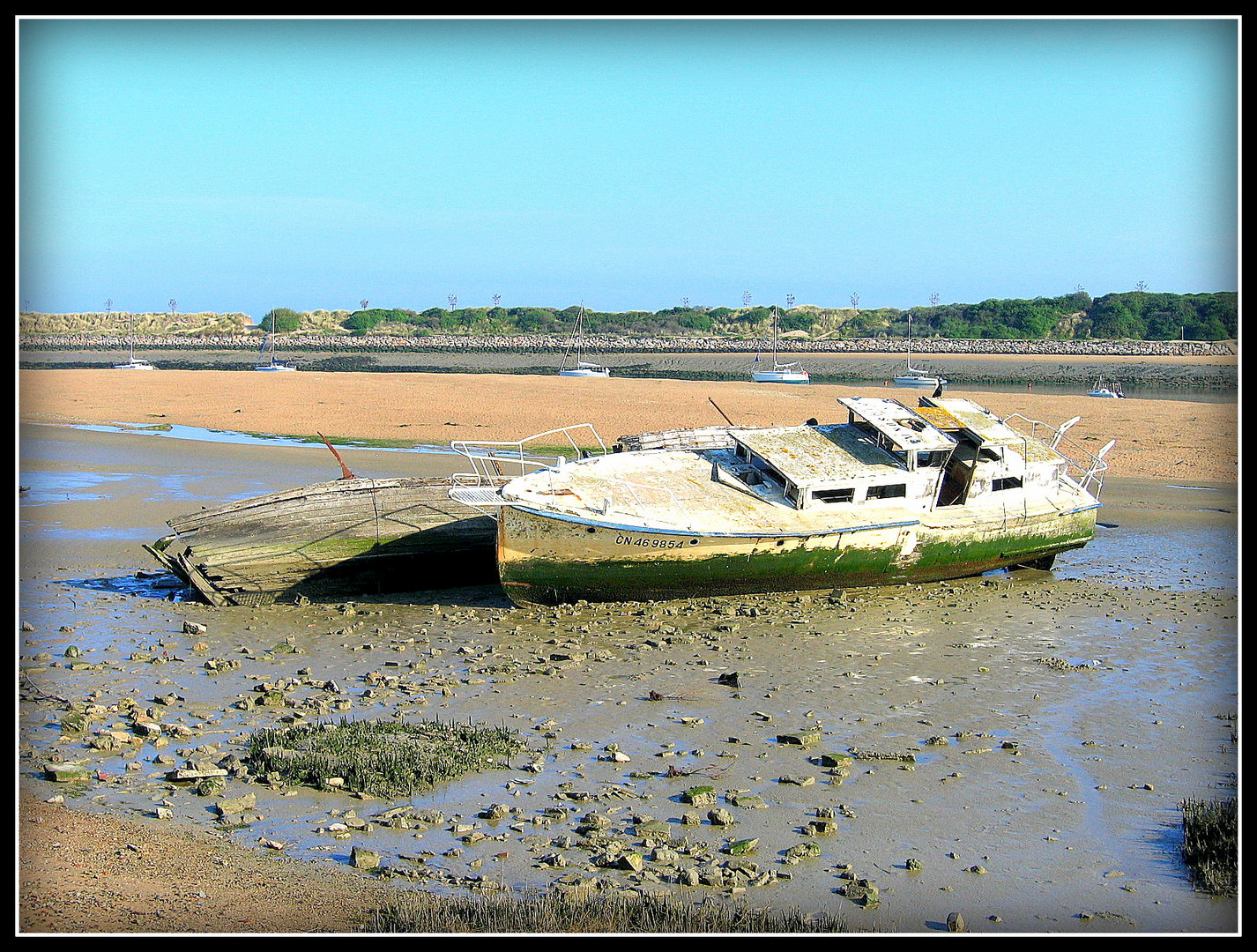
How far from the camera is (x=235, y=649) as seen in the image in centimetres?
1600

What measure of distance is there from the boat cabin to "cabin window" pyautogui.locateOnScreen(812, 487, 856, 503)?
0.02 metres

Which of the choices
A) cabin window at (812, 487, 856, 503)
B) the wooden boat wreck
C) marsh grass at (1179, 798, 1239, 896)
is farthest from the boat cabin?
marsh grass at (1179, 798, 1239, 896)

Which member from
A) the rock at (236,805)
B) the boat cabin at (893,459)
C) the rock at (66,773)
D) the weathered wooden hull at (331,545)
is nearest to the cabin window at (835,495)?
the boat cabin at (893,459)

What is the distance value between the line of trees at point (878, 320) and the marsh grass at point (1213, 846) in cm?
10694

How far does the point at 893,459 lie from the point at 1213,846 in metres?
11.4

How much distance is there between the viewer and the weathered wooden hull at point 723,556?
59.5ft

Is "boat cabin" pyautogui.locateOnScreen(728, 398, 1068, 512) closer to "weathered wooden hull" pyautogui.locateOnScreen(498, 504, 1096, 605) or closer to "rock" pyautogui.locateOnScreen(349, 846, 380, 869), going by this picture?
"weathered wooden hull" pyautogui.locateOnScreen(498, 504, 1096, 605)

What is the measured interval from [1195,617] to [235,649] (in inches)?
583

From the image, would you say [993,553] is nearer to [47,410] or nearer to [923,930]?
[923,930]

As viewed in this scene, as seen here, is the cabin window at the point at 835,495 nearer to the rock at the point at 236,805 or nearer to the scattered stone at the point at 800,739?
the scattered stone at the point at 800,739

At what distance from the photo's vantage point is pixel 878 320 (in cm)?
14288

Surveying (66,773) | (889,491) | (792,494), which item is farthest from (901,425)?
(66,773)

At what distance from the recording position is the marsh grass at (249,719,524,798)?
11.3 metres

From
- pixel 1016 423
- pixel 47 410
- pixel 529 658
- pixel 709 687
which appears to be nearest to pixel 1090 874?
pixel 709 687
